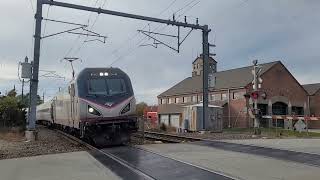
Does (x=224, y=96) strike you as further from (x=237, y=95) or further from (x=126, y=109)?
(x=126, y=109)

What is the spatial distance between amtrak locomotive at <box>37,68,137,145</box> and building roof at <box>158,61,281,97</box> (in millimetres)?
49057

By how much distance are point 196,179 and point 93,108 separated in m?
10.1

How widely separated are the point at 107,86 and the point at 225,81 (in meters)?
56.0

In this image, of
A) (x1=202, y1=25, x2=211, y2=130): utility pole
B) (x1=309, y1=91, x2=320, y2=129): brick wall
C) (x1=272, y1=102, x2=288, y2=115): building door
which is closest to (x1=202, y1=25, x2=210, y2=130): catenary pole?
(x1=202, y1=25, x2=211, y2=130): utility pole

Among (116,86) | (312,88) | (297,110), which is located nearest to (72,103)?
(116,86)

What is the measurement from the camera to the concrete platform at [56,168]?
12828mm

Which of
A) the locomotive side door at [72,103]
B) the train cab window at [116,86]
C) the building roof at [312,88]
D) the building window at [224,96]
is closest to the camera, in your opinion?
the train cab window at [116,86]

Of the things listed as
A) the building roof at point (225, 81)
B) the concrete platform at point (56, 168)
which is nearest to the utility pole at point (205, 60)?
the concrete platform at point (56, 168)

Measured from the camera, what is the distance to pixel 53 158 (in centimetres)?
1727

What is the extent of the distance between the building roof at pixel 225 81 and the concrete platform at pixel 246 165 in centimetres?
5301

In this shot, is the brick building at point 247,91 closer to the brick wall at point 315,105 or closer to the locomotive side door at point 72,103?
the brick wall at point 315,105

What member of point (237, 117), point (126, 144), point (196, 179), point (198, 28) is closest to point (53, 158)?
point (126, 144)

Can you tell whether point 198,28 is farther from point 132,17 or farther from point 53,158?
point 53,158

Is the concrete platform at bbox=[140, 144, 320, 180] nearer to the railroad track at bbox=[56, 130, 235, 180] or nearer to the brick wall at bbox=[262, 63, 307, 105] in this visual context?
the railroad track at bbox=[56, 130, 235, 180]
